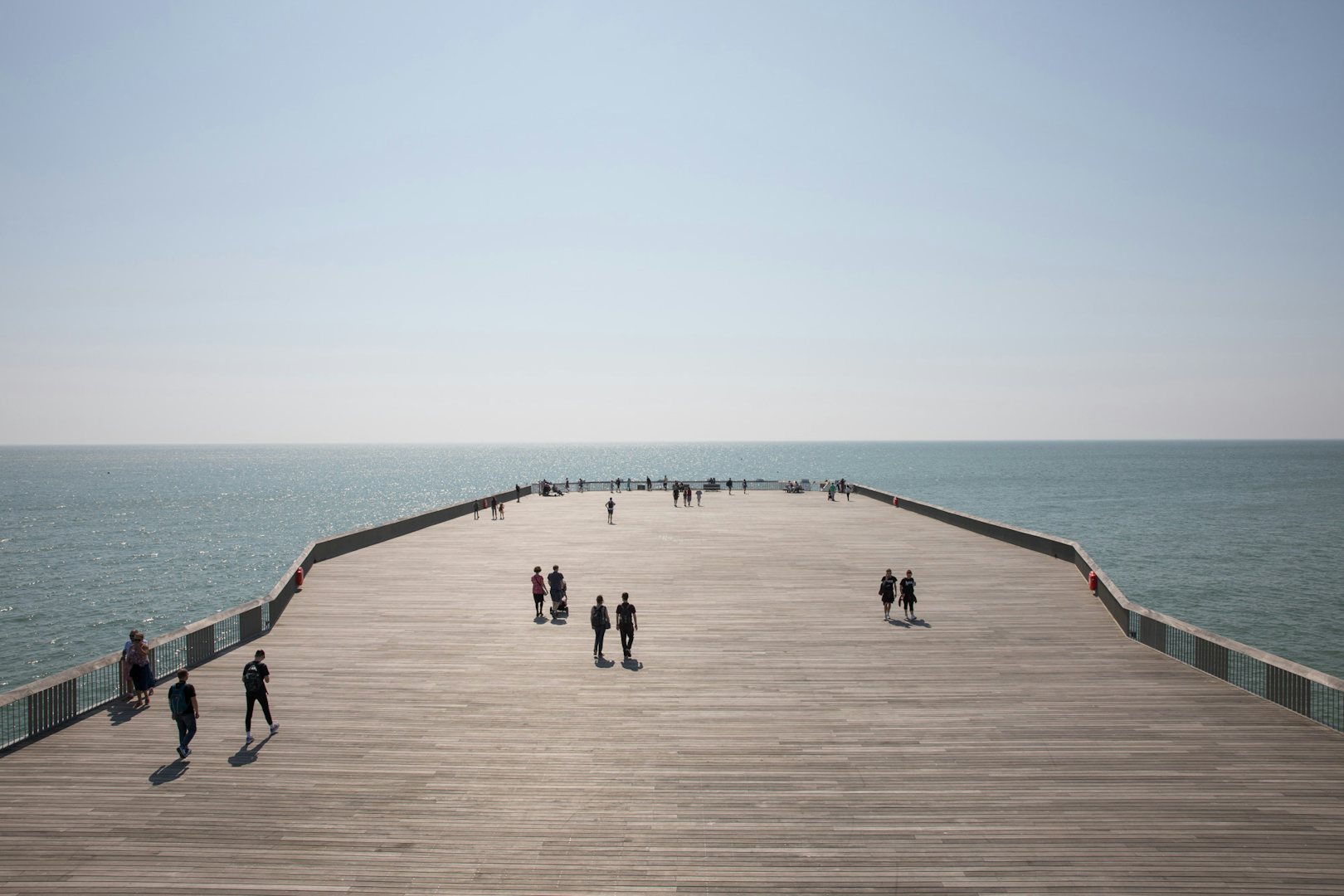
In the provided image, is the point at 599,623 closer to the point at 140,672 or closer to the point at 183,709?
the point at 183,709

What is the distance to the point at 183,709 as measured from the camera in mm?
11266

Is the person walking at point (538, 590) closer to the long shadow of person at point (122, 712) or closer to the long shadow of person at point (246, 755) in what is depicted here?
the long shadow of person at point (246, 755)

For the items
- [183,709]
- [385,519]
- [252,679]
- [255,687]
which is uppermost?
[252,679]

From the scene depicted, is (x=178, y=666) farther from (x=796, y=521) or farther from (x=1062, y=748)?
(x=796, y=521)

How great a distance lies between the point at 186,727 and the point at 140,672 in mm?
3183

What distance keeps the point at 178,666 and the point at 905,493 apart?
114977 mm

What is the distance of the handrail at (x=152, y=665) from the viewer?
1201cm

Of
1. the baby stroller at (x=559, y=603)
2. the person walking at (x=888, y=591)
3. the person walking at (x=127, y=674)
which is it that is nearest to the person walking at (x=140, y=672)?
the person walking at (x=127, y=674)

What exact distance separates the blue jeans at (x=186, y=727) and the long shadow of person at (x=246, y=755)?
28.5 inches

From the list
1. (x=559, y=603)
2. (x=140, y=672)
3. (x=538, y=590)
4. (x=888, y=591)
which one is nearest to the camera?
(x=140, y=672)

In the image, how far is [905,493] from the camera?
4739 inches

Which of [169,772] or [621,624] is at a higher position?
[621,624]

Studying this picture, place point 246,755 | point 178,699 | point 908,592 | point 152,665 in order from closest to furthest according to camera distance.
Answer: point 178,699 → point 246,755 → point 152,665 → point 908,592

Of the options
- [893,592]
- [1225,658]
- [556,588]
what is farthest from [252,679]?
[1225,658]
